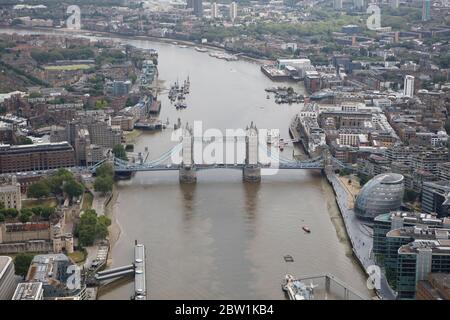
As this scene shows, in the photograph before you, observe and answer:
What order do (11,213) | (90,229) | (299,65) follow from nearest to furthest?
1. (90,229)
2. (11,213)
3. (299,65)

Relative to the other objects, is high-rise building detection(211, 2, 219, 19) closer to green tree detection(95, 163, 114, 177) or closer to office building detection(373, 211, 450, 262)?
green tree detection(95, 163, 114, 177)

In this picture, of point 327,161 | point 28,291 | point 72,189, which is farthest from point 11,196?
point 327,161

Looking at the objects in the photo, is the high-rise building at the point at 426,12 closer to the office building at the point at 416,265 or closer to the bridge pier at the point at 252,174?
the bridge pier at the point at 252,174

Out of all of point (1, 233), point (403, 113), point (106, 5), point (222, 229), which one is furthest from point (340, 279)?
point (106, 5)

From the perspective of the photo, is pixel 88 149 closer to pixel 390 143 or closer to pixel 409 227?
pixel 390 143

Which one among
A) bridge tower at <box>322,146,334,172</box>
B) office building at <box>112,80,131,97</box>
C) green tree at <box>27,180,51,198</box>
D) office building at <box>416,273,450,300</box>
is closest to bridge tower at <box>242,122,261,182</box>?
bridge tower at <box>322,146,334,172</box>

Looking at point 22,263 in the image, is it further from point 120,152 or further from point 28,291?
point 120,152
